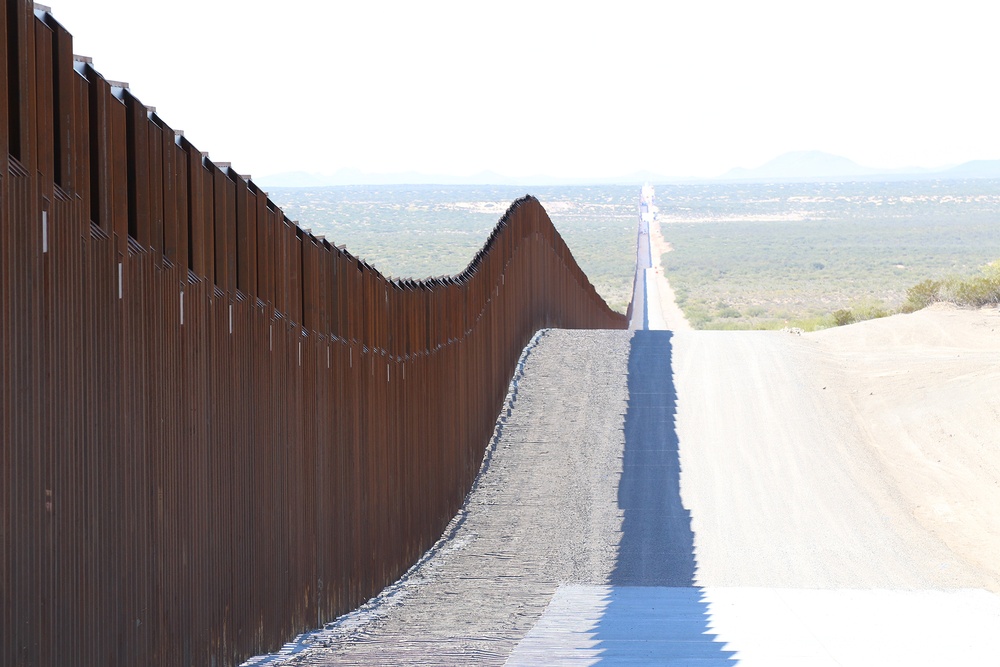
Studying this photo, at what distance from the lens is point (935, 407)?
59.2 feet

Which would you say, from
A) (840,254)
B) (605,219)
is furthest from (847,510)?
(605,219)

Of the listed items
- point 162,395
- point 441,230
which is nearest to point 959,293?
point 162,395

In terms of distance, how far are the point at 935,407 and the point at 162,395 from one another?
14661mm

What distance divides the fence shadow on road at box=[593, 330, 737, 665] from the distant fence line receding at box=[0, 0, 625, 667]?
2.00m

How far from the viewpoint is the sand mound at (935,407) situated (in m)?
14.4

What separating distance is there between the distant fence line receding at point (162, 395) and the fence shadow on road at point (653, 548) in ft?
6.55

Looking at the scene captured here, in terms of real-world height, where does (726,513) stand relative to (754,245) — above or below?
below

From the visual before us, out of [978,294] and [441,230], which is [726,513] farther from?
[441,230]

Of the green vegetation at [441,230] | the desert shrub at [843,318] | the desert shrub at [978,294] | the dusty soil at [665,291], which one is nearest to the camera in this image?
the desert shrub at [978,294]

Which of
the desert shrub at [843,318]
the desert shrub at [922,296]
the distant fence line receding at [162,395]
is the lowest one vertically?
the desert shrub at [843,318]

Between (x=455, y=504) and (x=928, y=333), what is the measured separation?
12.1 meters

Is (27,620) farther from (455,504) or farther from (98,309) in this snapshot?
(455,504)

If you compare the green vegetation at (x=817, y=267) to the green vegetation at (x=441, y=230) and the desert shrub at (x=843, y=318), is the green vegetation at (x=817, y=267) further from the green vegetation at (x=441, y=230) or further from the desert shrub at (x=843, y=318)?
the green vegetation at (x=441, y=230)

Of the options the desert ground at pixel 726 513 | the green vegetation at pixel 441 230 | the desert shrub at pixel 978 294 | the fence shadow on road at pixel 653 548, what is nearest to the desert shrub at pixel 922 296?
the desert shrub at pixel 978 294
